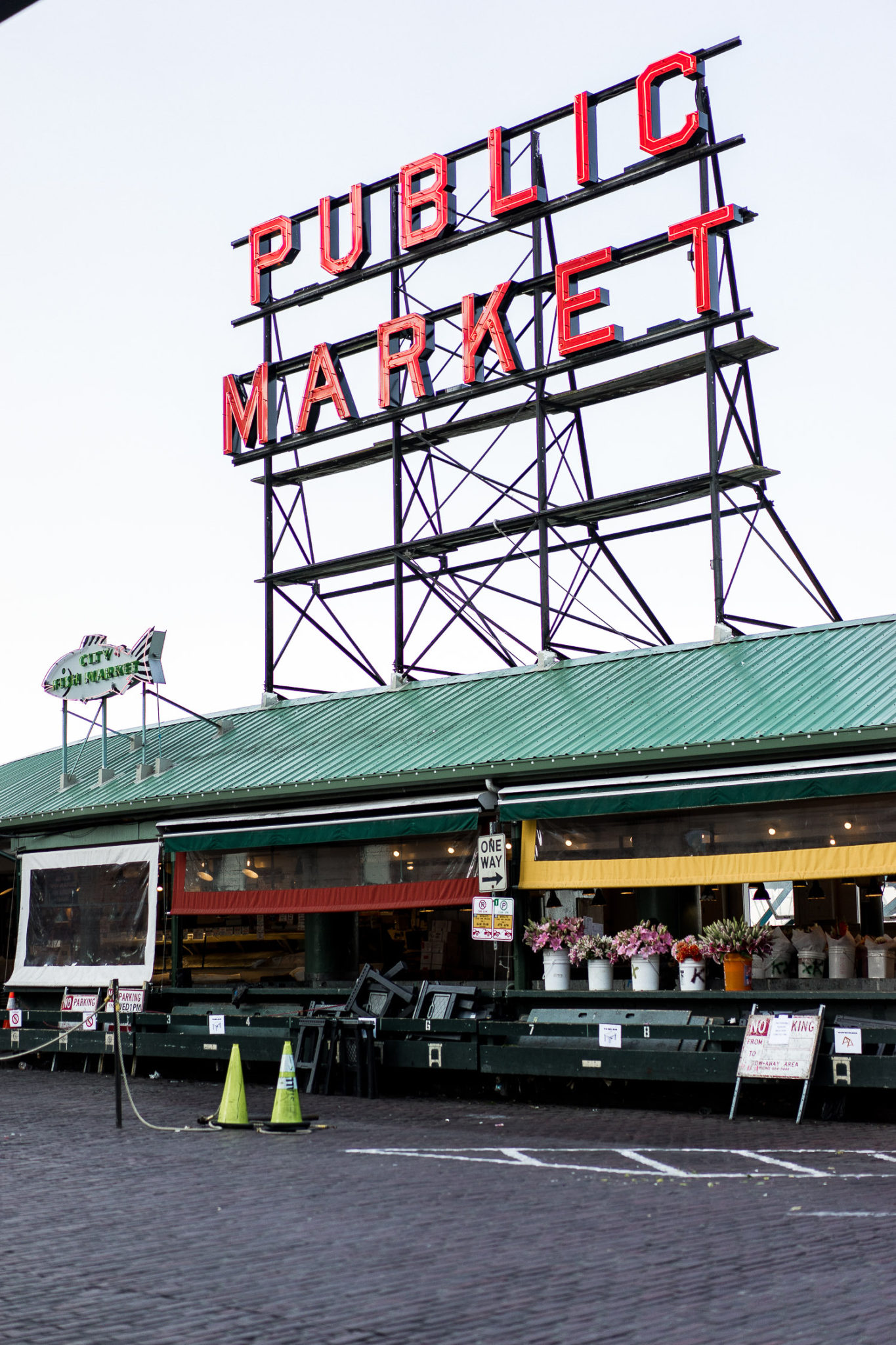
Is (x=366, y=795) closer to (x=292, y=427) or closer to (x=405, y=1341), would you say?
(x=292, y=427)

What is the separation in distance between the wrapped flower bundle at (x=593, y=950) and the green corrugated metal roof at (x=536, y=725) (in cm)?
210

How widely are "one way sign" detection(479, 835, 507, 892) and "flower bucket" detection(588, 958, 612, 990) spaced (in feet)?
4.78

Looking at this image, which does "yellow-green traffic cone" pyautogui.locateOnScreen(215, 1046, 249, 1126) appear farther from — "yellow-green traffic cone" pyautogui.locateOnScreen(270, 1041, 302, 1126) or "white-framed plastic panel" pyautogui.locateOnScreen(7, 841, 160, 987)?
"white-framed plastic panel" pyautogui.locateOnScreen(7, 841, 160, 987)

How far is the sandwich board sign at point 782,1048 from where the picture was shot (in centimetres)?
1540

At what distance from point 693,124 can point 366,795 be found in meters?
11.1

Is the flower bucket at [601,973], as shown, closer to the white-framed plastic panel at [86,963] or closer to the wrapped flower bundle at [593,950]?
the wrapped flower bundle at [593,950]

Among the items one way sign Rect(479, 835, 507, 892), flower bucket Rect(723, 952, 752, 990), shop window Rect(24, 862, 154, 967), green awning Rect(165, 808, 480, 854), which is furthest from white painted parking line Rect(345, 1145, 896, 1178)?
shop window Rect(24, 862, 154, 967)

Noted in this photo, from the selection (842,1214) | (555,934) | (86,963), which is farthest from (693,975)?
(86,963)

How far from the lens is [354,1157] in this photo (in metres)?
12.9

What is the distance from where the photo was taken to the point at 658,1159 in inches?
503

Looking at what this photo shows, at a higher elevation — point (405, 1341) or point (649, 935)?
point (649, 935)

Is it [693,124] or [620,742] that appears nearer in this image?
[620,742]

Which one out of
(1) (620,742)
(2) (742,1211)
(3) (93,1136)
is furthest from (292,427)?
(2) (742,1211)

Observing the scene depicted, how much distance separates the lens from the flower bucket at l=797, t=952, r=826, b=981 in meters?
16.8
